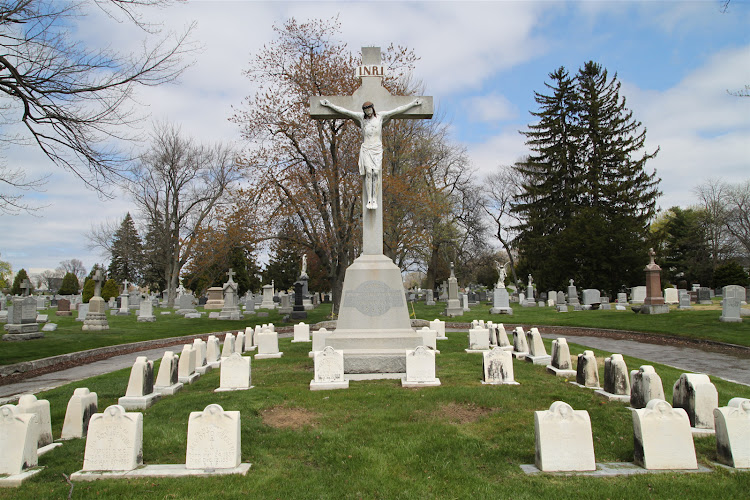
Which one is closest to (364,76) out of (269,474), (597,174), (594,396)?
(594,396)

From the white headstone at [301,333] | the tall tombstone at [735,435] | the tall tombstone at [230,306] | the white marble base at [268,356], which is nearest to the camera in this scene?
the tall tombstone at [735,435]

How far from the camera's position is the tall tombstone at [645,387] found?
18.4ft

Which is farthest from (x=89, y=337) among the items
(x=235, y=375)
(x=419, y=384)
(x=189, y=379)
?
(x=419, y=384)

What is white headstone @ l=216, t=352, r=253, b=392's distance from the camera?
721 cm

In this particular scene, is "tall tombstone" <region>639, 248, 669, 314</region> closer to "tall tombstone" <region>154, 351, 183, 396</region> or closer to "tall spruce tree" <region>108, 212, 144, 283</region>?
"tall tombstone" <region>154, 351, 183, 396</region>

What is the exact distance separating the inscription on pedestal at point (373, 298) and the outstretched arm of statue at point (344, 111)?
340cm

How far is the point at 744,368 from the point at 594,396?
6.39 m

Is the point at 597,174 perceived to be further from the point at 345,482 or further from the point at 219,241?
the point at 345,482

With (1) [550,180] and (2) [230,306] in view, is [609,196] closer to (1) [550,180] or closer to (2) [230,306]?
(1) [550,180]

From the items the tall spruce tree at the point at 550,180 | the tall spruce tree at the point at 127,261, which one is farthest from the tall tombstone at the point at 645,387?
the tall spruce tree at the point at 127,261

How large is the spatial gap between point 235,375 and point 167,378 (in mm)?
1116

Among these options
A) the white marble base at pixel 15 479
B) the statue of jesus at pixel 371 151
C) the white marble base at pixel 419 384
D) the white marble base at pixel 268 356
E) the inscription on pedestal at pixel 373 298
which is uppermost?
the statue of jesus at pixel 371 151

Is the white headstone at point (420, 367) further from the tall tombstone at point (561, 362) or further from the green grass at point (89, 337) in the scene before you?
the green grass at point (89, 337)

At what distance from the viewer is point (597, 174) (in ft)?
132
